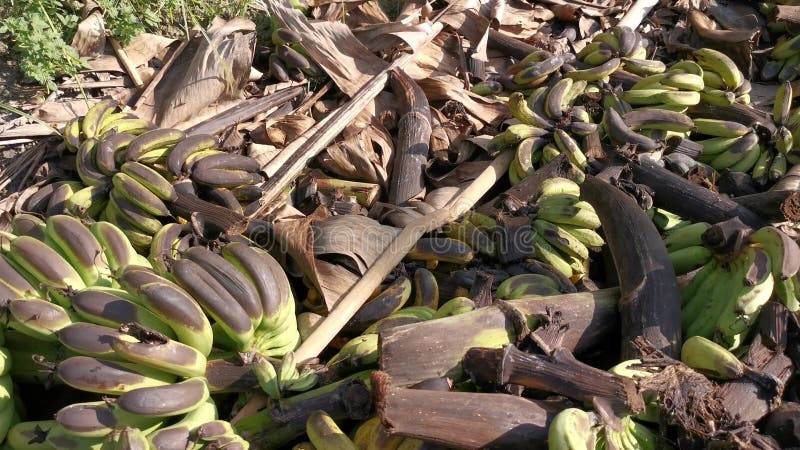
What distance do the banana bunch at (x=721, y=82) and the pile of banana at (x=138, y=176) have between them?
272 centimetres

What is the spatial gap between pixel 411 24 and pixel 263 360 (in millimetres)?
2880

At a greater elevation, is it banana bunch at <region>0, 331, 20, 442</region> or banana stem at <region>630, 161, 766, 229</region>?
banana bunch at <region>0, 331, 20, 442</region>

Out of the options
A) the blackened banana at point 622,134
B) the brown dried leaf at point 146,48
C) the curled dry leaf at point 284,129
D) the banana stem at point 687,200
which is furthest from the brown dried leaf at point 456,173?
the brown dried leaf at point 146,48

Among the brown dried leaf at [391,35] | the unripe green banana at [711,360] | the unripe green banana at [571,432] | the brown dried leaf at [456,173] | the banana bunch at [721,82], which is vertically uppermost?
the brown dried leaf at [391,35]

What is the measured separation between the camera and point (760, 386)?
1927 mm

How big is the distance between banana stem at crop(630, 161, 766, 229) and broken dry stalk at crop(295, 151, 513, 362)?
2.54 ft

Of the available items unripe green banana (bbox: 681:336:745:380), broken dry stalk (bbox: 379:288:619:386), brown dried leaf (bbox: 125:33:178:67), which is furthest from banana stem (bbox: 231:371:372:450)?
brown dried leaf (bbox: 125:33:178:67)

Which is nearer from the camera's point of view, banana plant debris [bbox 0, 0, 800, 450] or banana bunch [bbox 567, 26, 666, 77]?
banana plant debris [bbox 0, 0, 800, 450]

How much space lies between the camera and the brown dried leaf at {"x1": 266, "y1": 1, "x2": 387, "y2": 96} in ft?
13.5

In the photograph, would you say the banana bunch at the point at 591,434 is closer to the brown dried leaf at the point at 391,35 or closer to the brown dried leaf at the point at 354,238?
the brown dried leaf at the point at 354,238

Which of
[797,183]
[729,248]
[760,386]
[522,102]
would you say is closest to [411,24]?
[522,102]

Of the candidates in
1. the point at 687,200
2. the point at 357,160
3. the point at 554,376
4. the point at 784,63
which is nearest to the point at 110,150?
the point at 357,160

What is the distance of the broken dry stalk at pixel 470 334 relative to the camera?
1979mm

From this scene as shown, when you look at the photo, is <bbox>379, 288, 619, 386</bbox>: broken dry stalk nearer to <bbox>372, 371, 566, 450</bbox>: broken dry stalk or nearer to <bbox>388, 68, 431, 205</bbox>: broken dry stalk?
<bbox>372, 371, 566, 450</bbox>: broken dry stalk
